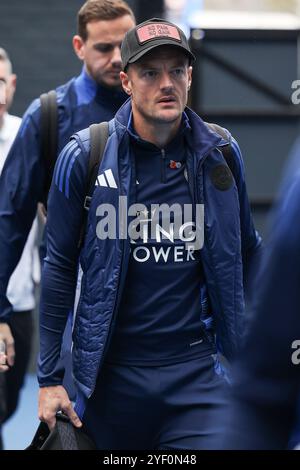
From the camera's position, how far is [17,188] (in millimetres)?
4316

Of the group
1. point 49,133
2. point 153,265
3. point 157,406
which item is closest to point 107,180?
point 153,265

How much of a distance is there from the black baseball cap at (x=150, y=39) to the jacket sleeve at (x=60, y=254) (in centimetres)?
33

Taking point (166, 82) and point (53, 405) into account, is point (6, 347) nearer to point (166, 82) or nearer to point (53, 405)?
point (53, 405)

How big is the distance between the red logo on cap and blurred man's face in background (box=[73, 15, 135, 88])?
82cm

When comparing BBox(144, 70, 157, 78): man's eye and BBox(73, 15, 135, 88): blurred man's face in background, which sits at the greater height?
BBox(73, 15, 135, 88): blurred man's face in background

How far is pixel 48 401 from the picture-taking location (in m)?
3.72

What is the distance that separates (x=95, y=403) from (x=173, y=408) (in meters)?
0.25

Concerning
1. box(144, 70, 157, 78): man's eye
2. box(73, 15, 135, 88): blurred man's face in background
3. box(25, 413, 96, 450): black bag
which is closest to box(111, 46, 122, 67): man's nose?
box(73, 15, 135, 88): blurred man's face in background

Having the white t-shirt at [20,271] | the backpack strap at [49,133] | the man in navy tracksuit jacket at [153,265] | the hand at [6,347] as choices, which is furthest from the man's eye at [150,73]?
the white t-shirt at [20,271]

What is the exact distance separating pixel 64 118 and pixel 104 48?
0.35m

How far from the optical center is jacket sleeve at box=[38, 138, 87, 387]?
141 inches

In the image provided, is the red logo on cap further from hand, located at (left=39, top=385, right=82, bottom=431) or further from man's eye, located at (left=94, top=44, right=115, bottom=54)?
Answer: hand, located at (left=39, top=385, right=82, bottom=431)

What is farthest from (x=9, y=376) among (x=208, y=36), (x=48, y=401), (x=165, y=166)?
(x=208, y=36)

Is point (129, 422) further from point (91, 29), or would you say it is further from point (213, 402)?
point (91, 29)
